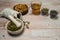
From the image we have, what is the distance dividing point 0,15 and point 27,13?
0.21 metres

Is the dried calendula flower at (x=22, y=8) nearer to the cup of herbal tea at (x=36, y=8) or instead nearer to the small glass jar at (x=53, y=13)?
the cup of herbal tea at (x=36, y=8)

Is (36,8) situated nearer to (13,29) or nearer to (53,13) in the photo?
(53,13)

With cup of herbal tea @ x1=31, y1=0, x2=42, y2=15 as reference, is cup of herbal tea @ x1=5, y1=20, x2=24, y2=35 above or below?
below

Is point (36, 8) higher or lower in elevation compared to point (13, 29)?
higher

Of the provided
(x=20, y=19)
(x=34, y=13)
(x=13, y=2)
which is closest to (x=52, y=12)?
(x=34, y=13)

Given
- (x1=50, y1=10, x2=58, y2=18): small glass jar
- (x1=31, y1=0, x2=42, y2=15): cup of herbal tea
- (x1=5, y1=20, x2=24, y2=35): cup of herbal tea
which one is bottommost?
(x1=5, y1=20, x2=24, y2=35): cup of herbal tea

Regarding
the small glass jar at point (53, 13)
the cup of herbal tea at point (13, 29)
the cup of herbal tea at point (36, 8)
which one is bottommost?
the cup of herbal tea at point (13, 29)

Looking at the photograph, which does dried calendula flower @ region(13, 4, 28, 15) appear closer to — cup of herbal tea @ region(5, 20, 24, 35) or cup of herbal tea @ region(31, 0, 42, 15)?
cup of herbal tea @ region(31, 0, 42, 15)

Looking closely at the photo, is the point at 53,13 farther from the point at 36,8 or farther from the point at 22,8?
the point at 22,8

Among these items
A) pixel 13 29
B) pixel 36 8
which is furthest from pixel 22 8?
pixel 13 29

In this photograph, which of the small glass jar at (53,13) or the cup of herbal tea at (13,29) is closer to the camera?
the cup of herbal tea at (13,29)

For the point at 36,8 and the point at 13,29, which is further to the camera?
the point at 36,8

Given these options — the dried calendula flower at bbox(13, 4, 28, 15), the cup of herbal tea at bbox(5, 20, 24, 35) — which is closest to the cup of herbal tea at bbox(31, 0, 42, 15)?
the dried calendula flower at bbox(13, 4, 28, 15)

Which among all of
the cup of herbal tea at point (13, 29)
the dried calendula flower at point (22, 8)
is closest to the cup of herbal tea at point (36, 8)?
the dried calendula flower at point (22, 8)
